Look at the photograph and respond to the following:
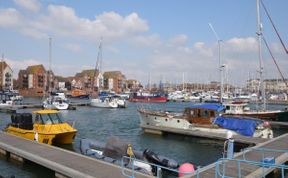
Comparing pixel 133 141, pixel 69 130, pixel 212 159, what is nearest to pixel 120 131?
pixel 133 141

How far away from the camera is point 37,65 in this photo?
185m

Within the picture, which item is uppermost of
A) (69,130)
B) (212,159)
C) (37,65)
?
(37,65)

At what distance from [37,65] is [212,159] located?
6869 inches

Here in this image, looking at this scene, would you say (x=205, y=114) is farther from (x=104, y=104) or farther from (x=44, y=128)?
(x=104, y=104)

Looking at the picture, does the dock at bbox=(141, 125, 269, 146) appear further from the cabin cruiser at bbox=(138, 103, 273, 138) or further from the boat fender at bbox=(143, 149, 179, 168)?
the boat fender at bbox=(143, 149, 179, 168)

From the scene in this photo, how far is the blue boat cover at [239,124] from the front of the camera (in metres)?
29.5

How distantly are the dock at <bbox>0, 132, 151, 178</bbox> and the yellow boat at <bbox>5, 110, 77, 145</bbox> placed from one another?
1472mm

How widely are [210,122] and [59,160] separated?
18363 millimetres

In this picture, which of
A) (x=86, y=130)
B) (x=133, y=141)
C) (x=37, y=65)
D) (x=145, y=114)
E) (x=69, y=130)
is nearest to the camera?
(x=69, y=130)

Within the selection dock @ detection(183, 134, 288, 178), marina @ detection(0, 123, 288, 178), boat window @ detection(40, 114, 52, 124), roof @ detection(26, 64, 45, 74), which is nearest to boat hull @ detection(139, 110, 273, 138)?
marina @ detection(0, 123, 288, 178)

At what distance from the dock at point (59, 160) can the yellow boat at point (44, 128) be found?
58.0 inches

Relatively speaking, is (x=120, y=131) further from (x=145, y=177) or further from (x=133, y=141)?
(x=145, y=177)

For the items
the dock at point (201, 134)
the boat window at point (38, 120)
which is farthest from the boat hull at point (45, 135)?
the dock at point (201, 134)

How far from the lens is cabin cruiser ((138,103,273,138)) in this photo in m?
29.9
